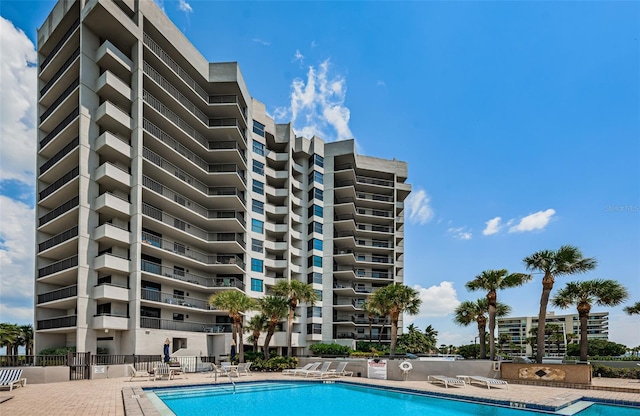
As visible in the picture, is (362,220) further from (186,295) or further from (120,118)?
(120,118)

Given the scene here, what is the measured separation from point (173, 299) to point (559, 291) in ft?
95.1

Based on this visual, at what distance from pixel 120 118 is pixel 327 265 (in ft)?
99.2

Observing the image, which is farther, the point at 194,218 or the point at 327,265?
the point at 327,265

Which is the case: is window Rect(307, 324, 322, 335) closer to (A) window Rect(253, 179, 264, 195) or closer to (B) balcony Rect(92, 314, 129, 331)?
(A) window Rect(253, 179, 264, 195)

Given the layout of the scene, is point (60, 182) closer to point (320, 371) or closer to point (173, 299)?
point (173, 299)

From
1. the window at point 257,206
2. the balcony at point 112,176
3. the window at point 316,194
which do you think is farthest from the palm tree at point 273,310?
the window at point 316,194

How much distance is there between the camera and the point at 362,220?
5906 centimetres

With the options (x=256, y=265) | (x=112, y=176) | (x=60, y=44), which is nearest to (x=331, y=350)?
(x=256, y=265)

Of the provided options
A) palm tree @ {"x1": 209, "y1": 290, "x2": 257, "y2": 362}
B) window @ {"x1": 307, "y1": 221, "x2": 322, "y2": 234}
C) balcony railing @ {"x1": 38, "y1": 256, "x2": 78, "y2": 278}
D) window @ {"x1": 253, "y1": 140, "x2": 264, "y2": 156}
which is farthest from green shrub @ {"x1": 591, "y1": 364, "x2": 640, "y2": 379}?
window @ {"x1": 253, "y1": 140, "x2": 264, "y2": 156}

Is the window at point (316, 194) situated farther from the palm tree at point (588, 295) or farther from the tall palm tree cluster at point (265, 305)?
the palm tree at point (588, 295)

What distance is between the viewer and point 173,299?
35.4m

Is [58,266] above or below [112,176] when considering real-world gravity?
below

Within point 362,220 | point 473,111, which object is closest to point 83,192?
point 473,111

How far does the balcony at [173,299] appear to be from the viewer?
105 feet
